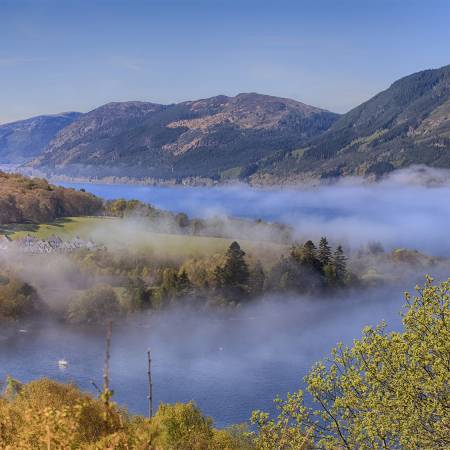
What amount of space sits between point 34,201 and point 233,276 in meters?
75.4


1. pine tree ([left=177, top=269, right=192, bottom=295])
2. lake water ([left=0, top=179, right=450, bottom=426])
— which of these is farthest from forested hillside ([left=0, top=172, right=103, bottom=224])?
lake water ([left=0, top=179, right=450, bottom=426])

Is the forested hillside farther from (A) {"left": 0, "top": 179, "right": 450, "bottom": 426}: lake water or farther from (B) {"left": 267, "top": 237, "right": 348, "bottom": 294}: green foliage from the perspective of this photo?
(B) {"left": 267, "top": 237, "right": 348, "bottom": 294}: green foliage

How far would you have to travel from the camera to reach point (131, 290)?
135 metres

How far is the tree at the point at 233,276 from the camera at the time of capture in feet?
484

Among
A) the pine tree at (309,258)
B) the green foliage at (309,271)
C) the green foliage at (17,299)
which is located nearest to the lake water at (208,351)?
the green foliage at (17,299)

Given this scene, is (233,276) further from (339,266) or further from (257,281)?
(339,266)

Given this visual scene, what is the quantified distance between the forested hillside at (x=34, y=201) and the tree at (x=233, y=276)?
68960 millimetres

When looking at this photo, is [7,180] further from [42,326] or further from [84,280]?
[42,326]

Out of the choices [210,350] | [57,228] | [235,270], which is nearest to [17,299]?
[57,228]

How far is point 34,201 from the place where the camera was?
584 feet

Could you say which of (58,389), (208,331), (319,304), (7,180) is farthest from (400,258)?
(58,389)

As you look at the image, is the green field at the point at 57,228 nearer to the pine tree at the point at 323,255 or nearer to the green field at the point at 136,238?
the green field at the point at 136,238

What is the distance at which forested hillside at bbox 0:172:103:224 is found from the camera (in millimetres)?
173250

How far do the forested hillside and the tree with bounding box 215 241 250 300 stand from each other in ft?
226
